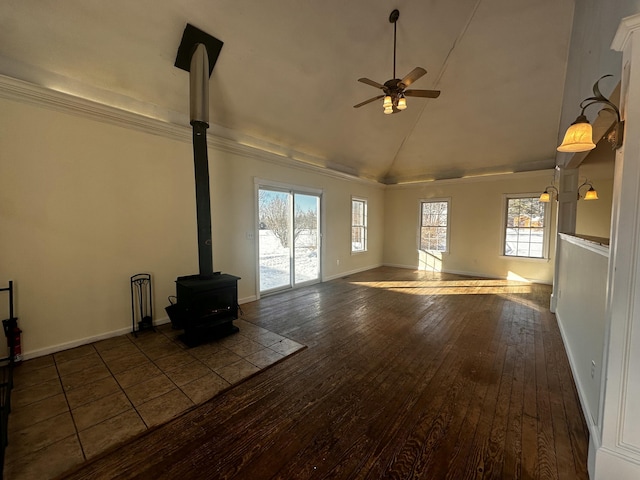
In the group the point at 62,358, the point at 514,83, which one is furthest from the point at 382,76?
the point at 62,358

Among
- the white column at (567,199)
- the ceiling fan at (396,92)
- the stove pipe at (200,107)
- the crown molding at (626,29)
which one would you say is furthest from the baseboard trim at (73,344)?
the white column at (567,199)

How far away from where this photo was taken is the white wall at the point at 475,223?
6.16 m

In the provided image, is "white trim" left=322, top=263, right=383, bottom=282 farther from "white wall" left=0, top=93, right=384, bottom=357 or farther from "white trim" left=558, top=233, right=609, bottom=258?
"white trim" left=558, top=233, right=609, bottom=258

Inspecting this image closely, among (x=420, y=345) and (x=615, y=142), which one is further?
(x=420, y=345)

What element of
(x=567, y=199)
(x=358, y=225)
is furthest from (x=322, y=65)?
(x=358, y=225)

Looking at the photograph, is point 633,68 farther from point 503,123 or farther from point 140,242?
point 503,123

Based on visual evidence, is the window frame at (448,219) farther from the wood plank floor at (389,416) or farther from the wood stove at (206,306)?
the wood stove at (206,306)

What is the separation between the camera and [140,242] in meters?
3.38

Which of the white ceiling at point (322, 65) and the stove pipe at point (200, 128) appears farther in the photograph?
the stove pipe at point (200, 128)

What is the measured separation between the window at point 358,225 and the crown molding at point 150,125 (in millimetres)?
1720

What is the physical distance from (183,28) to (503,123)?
5.92m

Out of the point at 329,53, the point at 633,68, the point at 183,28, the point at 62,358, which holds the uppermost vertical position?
the point at 329,53

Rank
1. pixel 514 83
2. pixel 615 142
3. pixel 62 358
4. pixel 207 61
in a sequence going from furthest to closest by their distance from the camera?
pixel 514 83 < pixel 207 61 < pixel 62 358 < pixel 615 142

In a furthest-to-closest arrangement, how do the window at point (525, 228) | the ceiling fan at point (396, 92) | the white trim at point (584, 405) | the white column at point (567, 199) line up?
the window at point (525, 228) → the white column at point (567, 199) → the ceiling fan at point (396, 92) → the white trim at point (584, 405)
